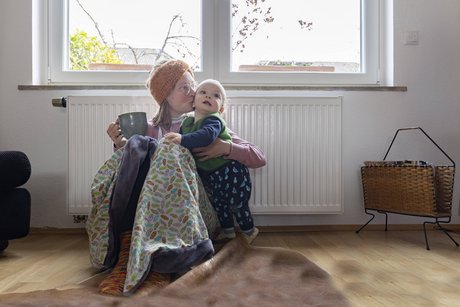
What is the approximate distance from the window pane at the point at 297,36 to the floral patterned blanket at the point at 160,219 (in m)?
1.08

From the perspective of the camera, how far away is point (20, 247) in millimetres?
1940

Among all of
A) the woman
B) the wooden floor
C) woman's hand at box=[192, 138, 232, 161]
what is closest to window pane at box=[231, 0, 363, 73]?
woman's hand at box=[192, 138, 232, 161]

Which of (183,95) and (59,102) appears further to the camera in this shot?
(59,102)

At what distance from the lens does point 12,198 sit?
66.8 inches

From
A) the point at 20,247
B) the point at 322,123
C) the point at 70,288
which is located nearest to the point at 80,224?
the point at 20,247

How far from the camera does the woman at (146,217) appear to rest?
4.23ft

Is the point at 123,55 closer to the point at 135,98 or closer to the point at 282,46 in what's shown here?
the point at 135,98

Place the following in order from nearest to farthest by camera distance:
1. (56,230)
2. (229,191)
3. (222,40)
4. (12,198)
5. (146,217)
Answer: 1. (146,217)
2. (12,198)
3. (229,191)
4. (56,230)
5. (222,40)

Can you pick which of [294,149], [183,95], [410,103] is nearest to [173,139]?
[183,95]

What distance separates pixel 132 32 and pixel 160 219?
4.44ft

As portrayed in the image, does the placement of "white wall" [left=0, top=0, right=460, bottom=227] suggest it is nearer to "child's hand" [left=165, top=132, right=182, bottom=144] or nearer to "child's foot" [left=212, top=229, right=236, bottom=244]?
"child's foot" [left=212, top=229, right=236, bottom=244]

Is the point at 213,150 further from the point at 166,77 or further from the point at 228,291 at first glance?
the point at 228,291

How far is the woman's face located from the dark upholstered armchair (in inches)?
23.9

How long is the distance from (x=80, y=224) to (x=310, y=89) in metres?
1.35
